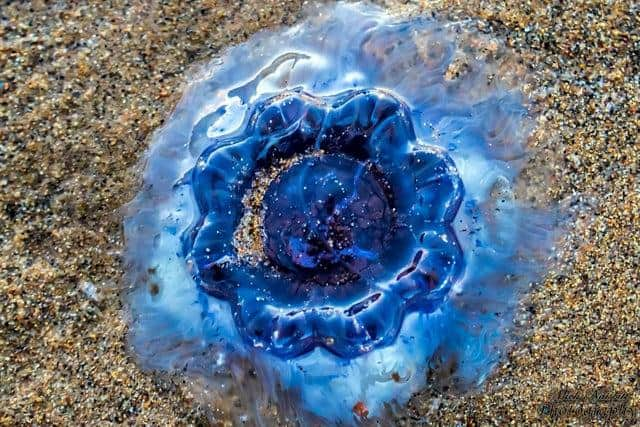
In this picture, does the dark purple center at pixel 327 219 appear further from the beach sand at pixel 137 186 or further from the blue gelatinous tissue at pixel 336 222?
the beach sand at pixel 137 186

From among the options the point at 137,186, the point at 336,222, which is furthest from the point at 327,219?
the point at 137,186

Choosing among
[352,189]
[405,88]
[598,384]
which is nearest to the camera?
[352,189]

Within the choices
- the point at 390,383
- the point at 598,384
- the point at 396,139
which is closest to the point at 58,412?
the point at 390,383

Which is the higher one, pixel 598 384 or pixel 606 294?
pixel 606 294

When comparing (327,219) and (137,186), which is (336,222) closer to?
(327,219)

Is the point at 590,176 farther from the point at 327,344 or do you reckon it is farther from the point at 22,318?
the point at 22,318

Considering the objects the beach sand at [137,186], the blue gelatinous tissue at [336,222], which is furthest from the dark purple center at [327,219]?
the beach sand at [137,186]
